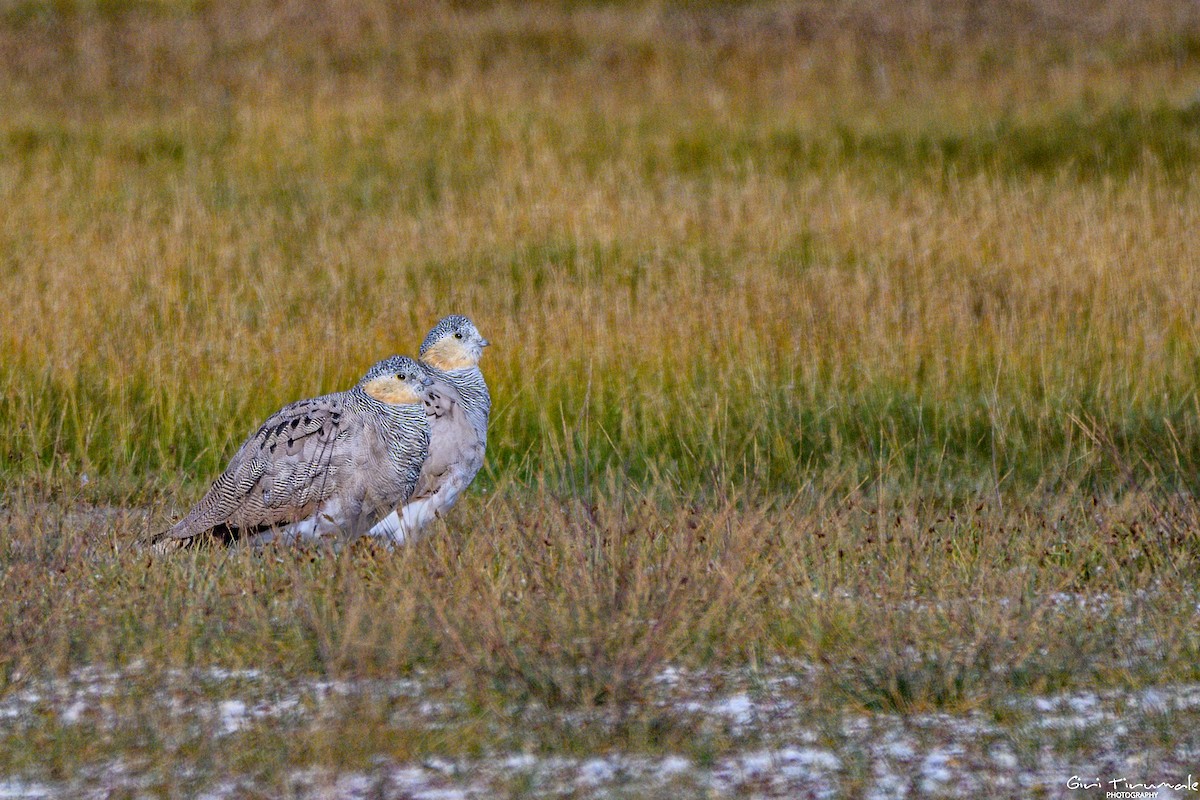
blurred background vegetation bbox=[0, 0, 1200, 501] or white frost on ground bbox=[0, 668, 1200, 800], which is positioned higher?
blurred background vegetation bbox=[0, 0, 1200, 501]

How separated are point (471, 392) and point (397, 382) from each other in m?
0.52

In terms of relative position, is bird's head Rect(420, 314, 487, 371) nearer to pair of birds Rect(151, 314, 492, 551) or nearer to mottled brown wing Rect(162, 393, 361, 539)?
pair of birds Rect(151, 314, 492, 551)

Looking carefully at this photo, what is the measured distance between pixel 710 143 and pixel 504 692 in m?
13.2

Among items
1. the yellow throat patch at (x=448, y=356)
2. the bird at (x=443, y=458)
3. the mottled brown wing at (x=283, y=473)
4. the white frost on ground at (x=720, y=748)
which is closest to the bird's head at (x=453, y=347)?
the yellow throat patch at (x=448, y=356)

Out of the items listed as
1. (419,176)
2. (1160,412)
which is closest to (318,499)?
(1160,412)

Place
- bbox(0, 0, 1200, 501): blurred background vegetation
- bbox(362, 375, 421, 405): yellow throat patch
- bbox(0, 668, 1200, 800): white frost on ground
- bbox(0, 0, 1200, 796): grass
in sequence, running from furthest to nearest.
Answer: bbox(0, 0, 1200, 501): blurred background vegetation → bbox(362, 375, 421, 405): yellow throat patch → bbox(0, 0, 1200, 796): grass → bbox(0, 668, 1200, 800): white frost on ground

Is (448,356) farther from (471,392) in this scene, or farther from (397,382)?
(397,382)

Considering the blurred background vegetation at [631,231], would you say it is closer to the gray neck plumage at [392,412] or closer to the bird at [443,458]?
the bird at [443,458]

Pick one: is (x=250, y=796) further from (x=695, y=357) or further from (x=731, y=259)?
(x=731, y=259)

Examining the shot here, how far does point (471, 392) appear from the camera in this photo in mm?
6812

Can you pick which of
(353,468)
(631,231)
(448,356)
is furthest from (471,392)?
(631,231)

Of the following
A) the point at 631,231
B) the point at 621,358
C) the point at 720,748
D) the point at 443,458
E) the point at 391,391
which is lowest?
the point at 720,748

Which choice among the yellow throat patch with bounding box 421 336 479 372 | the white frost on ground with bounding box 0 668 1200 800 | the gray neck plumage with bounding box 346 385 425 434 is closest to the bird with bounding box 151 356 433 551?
the gray neck plumage with bounding box 346 385 425 434

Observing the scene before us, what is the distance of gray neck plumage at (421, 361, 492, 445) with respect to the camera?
21.8 ft
